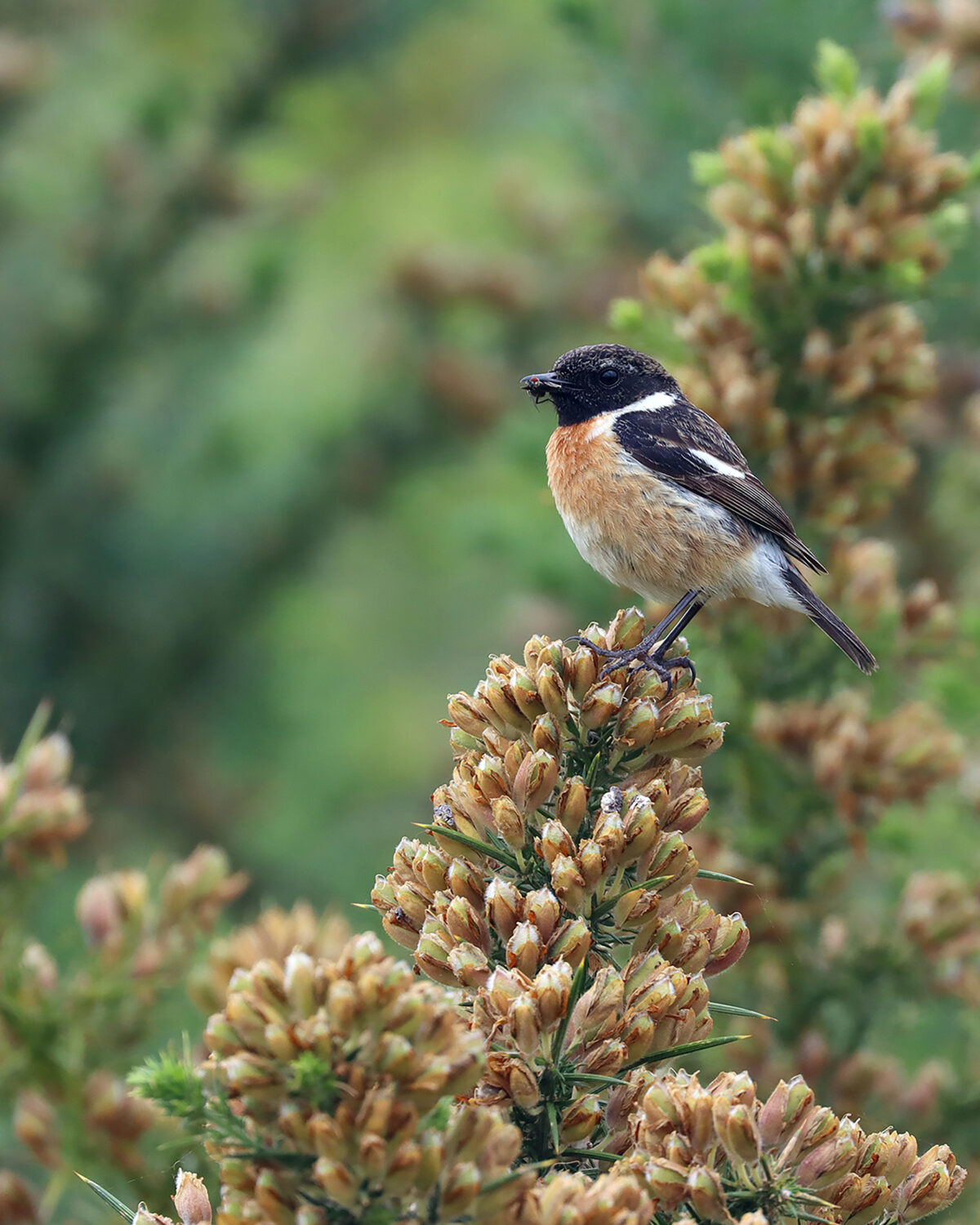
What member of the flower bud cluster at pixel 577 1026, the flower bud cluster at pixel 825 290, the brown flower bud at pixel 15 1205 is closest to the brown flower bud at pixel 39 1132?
the brown flower bud at pixel 15 1205

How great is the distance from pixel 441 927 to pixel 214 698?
5.10m

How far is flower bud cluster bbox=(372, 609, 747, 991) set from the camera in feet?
5.57

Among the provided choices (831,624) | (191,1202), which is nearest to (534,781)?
(191,1202)

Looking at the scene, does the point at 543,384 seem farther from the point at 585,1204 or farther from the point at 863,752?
the point at 585,1204

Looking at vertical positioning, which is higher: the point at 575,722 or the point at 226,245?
the point at 226,245

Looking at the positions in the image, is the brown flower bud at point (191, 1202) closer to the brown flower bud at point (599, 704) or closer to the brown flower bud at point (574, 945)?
the brown flower bud at point (574, 945)

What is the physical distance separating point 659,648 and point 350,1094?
1.32 m

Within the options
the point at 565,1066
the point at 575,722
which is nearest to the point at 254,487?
the point at 575,722

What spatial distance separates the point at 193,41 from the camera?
1052cm

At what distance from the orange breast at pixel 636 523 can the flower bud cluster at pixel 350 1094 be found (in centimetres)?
200

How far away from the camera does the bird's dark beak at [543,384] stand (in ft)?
11.2

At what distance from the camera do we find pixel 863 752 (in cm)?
323

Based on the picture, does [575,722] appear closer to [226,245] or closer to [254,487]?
[254,487]

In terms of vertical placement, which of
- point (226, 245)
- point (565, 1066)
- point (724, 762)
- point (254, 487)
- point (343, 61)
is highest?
point (343, 61)
